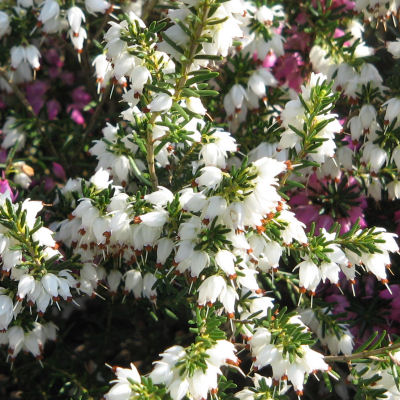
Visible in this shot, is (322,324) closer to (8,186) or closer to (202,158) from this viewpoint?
(202,158)

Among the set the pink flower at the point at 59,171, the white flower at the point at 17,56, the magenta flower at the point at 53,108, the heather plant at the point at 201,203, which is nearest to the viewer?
the heather plant at the point at 201,203

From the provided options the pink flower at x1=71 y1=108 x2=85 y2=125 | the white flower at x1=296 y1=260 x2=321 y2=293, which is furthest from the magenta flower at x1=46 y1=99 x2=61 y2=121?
the white flower at x1=296 y1=260 x2=321 y2=293

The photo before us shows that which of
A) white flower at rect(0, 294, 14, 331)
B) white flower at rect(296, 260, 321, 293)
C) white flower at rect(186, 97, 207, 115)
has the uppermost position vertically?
white flower at rect(186, 97, 207, 115)

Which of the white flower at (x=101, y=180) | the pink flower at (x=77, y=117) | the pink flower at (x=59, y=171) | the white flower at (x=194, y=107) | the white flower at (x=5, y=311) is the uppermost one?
the white flower at (x=194, y=107)

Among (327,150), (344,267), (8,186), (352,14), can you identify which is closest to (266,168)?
(327,150)

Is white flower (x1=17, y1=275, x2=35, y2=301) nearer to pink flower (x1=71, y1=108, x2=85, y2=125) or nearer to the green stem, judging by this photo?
the green stem

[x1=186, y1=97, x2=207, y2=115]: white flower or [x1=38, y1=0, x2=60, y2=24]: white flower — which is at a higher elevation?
[x1=186, y1=97, x2=207, y2=115]: white flower

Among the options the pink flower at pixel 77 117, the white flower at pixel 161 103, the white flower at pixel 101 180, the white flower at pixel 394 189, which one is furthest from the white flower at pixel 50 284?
the pink flower at pixel 77 117

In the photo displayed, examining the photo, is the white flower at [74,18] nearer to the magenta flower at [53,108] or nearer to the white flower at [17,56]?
the white flower at [17,56]

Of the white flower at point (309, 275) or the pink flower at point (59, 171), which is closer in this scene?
the white flower at point (309, 275)
